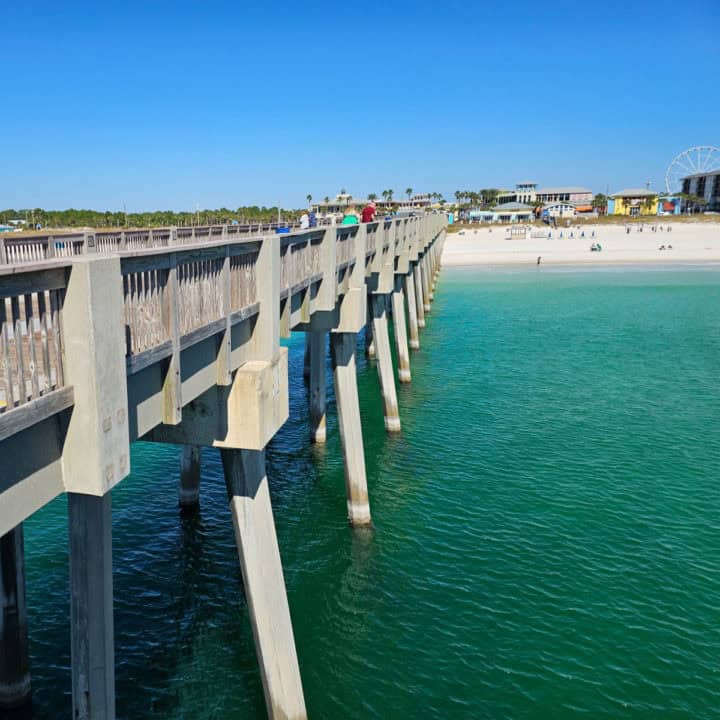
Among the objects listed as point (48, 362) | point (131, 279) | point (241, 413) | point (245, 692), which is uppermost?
point (131, 279)

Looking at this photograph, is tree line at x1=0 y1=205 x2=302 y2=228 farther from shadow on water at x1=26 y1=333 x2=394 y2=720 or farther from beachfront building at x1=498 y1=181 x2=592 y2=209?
beachfront building at x1=498 y1=181 x2=592 y2=209

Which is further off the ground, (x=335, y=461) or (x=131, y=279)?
(x=131, y=279)

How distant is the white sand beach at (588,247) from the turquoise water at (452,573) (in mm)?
70817

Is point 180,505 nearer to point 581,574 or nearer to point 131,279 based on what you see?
point 581,574

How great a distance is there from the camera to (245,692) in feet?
32.9

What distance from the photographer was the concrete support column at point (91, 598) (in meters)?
5.50

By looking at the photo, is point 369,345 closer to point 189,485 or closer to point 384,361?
point 384,361

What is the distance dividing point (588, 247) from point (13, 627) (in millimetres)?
101410

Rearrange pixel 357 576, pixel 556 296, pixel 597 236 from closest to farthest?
pixel 357 576, pixel 556 296, pixel 597 236

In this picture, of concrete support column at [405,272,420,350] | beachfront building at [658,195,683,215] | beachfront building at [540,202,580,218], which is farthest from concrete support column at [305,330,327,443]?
beachfront building at [658,195,683,215]

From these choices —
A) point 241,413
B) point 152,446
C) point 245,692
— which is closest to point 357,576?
point 245,692

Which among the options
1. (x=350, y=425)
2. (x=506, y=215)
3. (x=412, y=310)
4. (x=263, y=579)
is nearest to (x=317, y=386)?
(x=350, y=425)

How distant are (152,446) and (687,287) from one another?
60091mm

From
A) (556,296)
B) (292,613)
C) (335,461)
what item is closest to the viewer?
(292,613)
